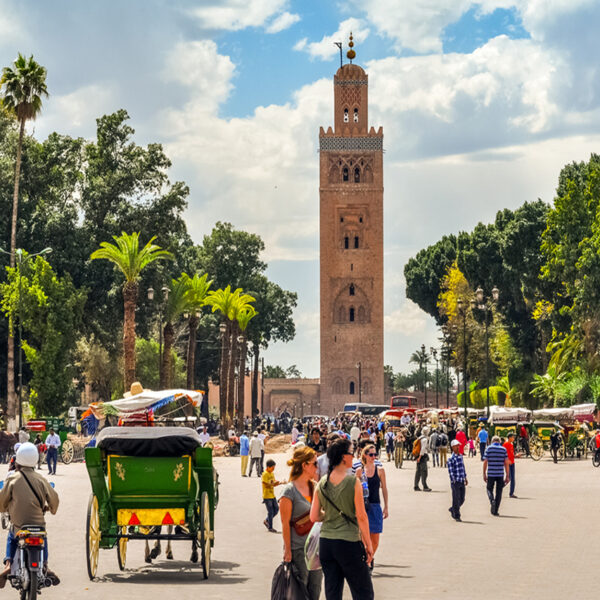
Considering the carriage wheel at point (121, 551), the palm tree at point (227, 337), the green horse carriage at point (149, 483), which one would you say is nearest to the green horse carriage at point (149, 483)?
the green horse carriage at point (149, 483)

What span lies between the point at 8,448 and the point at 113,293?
22676 mm

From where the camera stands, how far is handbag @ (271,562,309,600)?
31.6 feet

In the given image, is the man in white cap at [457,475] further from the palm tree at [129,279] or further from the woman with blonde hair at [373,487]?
the palm tree at [129,279]

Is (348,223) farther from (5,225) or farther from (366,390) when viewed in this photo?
(5,225)

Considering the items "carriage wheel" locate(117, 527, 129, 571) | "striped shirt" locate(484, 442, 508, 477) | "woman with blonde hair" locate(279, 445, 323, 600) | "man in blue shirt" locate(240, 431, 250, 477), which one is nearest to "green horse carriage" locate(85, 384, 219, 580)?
"carriage wheel" locate(117, 527, 129, 571)

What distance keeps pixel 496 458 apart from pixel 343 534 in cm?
1261

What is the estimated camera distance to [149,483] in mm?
13977

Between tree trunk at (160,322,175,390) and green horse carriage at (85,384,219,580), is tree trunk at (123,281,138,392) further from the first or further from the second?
green horse carriage at (85,384,219,580)

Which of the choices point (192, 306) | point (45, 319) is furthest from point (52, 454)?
point (192, 306)

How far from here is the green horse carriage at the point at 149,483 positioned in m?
13.9

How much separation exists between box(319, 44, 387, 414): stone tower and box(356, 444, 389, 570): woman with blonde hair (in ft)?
313

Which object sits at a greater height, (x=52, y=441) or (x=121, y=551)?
(x=52, y=441)

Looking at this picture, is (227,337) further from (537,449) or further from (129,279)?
(537,449)

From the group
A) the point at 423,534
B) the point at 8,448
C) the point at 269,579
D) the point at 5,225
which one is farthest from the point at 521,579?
the point at 5,225
